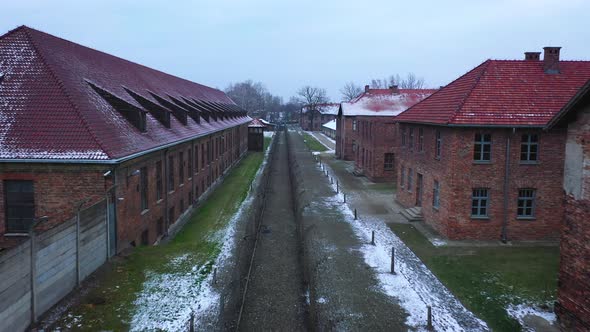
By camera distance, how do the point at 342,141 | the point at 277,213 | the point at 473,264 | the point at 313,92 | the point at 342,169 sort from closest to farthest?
the point at 473,264 → the point at 277,213 → the point at 342,169 → the point at 342,141 → the point at 313,92

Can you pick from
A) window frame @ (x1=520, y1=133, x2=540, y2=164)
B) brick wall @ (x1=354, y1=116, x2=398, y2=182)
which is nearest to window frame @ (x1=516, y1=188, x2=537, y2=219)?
window frame @ (x1=520, y1=133, x2=540, y2=164)

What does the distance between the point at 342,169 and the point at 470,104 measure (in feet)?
82.5

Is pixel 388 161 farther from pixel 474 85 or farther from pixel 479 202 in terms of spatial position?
pixel 479 202

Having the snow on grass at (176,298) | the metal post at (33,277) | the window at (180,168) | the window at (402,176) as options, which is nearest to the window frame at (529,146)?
the window at (402,176)

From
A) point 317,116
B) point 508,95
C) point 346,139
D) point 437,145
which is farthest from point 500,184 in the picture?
point 317,116

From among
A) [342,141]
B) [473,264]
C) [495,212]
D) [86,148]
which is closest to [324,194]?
[495,212]

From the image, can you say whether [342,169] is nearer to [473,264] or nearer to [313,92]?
[473,264]

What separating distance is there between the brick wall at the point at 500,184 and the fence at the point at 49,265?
1364 centimetres

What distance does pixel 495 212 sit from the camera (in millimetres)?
19094

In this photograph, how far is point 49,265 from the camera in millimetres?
10500

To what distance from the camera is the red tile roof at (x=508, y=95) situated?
18719 millimetres

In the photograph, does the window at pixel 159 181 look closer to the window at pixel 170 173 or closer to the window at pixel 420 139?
the window at pixel 170 173

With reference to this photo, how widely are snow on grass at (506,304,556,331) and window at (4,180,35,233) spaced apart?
14230mm

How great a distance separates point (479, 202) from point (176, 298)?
13163 mm
